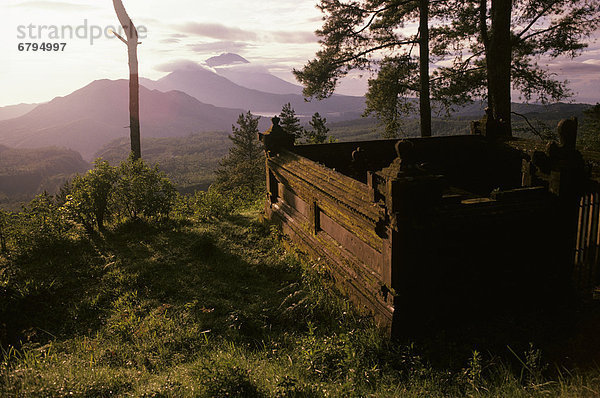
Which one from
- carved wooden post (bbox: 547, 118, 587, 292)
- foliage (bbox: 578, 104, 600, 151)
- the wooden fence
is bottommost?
the wooden fence

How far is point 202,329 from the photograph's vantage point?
5.62 meters

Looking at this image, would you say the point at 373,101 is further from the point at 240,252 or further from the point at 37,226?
the point at 37,226

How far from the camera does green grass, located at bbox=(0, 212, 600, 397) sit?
3926 millimetres

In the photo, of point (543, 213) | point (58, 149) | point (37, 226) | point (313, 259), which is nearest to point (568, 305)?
point (543, 213)

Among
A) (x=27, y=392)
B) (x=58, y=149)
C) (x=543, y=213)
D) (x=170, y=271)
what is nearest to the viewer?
(x=27, y=392)

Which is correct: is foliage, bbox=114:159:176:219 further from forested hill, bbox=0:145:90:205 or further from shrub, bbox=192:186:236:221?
forested hill, bbox=0:145:90:205

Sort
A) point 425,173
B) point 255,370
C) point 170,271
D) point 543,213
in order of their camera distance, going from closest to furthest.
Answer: point 255,370
point 425,173
point 543,213
point 170,271

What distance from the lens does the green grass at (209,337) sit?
3.93 meters

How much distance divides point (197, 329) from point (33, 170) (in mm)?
190098

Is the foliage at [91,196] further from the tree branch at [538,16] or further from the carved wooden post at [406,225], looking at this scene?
the tree branch at [538,16]

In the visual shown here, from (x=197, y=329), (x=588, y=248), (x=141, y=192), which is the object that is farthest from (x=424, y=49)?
(x=197, y=329)

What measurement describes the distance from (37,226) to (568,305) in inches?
454

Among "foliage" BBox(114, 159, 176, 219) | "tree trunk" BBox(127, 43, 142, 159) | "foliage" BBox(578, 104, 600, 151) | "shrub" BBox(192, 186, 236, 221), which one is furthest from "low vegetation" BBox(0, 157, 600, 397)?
"foliage" BBox(578, 104, 600, 151)

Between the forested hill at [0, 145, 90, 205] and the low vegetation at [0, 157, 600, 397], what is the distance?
157m
